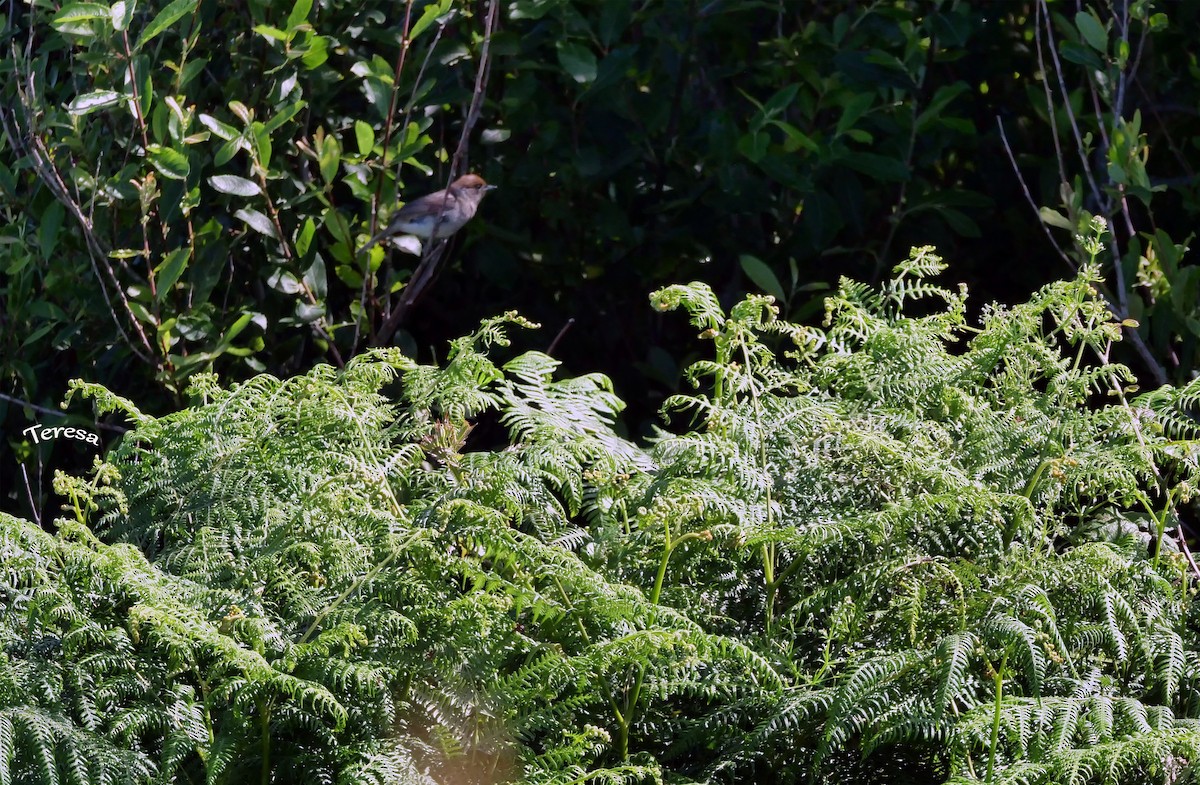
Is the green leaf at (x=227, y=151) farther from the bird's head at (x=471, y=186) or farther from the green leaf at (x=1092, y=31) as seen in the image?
the green leaf at (x=1092, y=31)

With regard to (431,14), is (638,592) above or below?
below

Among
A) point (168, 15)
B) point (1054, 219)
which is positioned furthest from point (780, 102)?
point (168, 15)

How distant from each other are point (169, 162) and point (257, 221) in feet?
1.01

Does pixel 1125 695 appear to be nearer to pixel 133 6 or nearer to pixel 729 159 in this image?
pixel 729 159

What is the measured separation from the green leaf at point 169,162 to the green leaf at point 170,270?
7.7 inches

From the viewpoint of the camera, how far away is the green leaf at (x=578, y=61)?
3434 millimetres

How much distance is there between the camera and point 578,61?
3.46 metres

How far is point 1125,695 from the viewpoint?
1.93 meters

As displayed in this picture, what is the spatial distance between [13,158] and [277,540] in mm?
2444

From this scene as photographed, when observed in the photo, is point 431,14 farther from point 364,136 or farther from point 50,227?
point 50,227

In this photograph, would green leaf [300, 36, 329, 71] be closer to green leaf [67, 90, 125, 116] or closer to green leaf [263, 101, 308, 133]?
green leaf [263, 101, 308, 133]

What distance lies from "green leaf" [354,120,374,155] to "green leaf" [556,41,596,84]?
0.59m

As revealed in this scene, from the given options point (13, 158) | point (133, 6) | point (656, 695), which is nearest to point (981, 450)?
point (656, 695)

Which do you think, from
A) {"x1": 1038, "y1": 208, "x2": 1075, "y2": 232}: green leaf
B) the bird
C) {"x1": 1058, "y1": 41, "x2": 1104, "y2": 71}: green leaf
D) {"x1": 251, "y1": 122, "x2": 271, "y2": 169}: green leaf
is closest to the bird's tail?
the bird
